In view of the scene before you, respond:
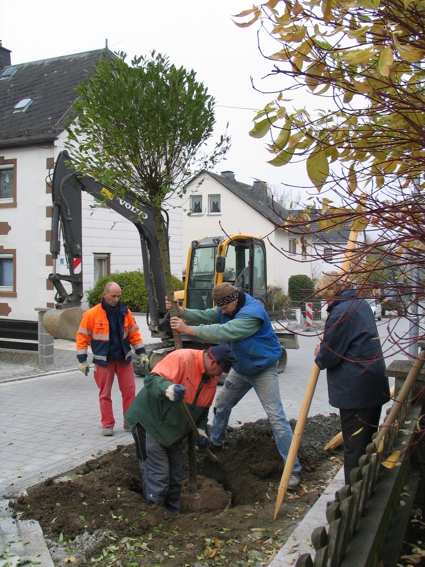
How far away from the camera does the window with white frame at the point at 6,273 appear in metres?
17.6

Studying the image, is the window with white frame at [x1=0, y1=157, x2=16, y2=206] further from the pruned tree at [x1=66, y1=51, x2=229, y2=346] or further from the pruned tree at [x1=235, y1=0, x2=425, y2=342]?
the pruned tree at [x1=235, y1=0, x2=425, y2=342]

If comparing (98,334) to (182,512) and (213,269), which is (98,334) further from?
(213,269)

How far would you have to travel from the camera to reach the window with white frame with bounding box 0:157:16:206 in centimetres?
1730

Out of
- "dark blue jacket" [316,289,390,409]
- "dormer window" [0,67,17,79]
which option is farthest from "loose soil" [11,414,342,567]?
"dormer window" [0,67,17,79]

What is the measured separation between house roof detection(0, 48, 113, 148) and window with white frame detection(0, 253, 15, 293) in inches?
138

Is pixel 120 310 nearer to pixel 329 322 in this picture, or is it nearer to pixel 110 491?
pixel 110 491

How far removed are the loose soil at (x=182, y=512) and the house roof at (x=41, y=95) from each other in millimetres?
12791

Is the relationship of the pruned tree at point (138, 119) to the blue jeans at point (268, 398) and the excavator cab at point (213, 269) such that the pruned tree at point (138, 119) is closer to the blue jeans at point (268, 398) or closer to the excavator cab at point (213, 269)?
the blue jeans at point (268, 398)

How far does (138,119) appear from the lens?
6.16 meters

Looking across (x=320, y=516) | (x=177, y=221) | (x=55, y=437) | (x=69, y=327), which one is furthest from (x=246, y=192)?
(x=320, y=516)

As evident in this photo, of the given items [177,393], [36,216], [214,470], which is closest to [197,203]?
[36,216]

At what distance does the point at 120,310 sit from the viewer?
702 centimetres

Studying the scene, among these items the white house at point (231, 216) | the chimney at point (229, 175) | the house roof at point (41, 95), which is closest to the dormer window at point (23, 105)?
the house roof at point (41, 95)

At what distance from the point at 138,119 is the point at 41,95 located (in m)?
14.7
